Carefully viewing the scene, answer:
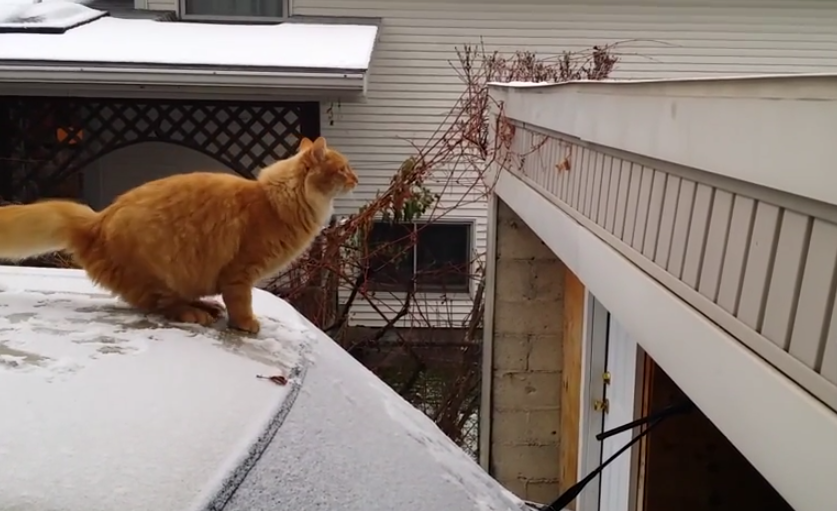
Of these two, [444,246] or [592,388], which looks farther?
[444,246]

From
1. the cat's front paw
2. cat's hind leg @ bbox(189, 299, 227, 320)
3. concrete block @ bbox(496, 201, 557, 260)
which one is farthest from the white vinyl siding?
the cat's front paw

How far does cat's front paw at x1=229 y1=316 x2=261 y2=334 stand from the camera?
216cm

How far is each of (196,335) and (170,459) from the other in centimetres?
80

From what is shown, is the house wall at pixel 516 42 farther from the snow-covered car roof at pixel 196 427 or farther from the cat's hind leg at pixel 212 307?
the snow-covered car roof at pixel 196 427

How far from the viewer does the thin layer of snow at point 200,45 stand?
724 cm

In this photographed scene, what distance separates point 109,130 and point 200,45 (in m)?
1.46

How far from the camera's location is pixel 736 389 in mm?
1336

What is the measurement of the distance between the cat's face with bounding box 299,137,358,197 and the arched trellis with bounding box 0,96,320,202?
5.73m

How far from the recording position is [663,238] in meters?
1.79

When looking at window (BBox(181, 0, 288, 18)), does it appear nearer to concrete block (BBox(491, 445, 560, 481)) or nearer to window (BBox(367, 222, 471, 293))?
window (BBox(367, 222, 471, 293))

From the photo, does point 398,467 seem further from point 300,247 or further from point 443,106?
point 443,106

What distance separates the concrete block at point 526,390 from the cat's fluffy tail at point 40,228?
10.3 feet

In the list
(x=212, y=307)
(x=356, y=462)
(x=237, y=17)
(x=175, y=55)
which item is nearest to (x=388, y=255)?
(x=175, y=55)

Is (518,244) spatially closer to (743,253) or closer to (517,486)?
(517,486)
